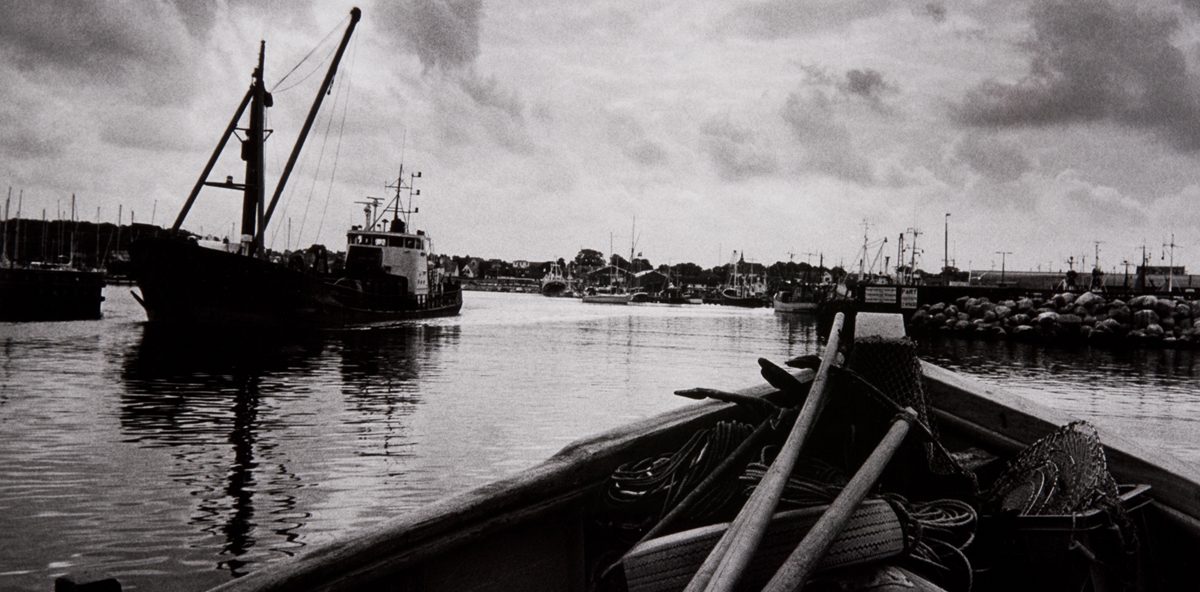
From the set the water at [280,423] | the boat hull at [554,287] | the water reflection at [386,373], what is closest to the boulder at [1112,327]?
the water at [280,423]

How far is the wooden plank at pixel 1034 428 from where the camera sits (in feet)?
13.4

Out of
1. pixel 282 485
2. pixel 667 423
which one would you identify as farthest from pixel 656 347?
pixel 667 423

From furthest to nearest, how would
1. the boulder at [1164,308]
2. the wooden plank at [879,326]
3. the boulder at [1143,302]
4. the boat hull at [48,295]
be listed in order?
the boulder at [1143,302], the boulder at [1164,308], the boat hull at [48,295], the wooden plank at [879,326]

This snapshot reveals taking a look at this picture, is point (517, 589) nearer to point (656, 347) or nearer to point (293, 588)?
point (293, 588)

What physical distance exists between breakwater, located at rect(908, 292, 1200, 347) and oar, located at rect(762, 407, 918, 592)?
53493 millimetres

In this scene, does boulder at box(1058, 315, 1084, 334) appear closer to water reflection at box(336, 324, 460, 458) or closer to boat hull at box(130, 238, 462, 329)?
water reflection at box(336, 324, 460, 458)

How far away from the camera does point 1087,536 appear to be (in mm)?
3691

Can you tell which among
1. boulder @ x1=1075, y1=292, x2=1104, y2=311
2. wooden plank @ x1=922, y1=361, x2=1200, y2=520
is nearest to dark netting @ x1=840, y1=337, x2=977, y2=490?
wooden plank @ x1=922, y1=361, x2=1200, y2=520

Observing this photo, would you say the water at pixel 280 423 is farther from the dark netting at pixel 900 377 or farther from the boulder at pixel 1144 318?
the boulder at pixel 1144 318

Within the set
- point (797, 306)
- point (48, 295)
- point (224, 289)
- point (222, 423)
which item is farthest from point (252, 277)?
point (797, 306)

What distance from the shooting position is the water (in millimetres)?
7695

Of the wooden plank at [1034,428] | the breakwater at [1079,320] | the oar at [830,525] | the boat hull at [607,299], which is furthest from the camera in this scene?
the boat hull at [607,299]

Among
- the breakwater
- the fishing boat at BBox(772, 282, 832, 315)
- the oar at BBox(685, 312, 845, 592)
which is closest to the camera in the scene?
the oar at BBox(685, 312, 845, 592)

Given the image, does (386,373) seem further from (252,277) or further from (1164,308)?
(1164,308)
